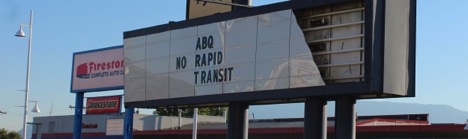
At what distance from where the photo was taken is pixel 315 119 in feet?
55.2

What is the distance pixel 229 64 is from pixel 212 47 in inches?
32.4

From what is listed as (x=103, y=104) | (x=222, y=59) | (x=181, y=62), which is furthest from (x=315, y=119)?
(x=103, y=104)

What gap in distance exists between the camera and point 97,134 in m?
52.8

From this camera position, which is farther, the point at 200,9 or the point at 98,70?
the point at 98,70

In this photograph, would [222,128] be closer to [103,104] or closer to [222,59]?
[103,104]

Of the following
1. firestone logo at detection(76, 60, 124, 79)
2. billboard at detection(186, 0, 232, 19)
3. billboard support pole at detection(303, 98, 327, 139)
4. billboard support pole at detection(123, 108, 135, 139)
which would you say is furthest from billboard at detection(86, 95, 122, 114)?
billboard support pole at detection(303, 98, 327, 139)

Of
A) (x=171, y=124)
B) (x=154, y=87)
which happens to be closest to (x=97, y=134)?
(x=171, y=124)

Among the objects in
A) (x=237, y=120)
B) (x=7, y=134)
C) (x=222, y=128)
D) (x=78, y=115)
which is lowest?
(x=7, y=134)

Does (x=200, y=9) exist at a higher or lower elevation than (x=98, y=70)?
higher

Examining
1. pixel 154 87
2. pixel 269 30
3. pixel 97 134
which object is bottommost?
pixel 97 134

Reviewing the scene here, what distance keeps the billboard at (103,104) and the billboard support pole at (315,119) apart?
13405 mm

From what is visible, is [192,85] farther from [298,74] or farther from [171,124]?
[171,124]

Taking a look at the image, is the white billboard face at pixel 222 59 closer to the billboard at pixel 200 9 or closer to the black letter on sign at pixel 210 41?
the black letter on sign at pixel 210 41

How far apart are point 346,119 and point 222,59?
379 centimetres
